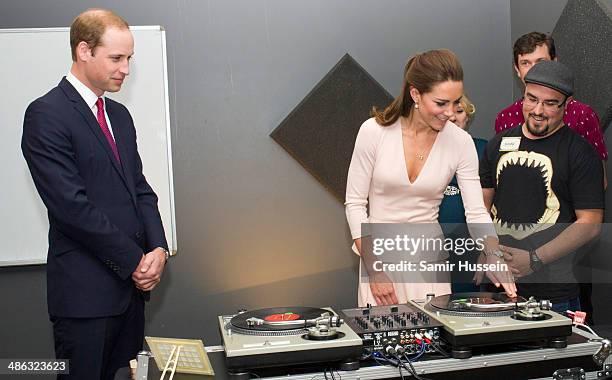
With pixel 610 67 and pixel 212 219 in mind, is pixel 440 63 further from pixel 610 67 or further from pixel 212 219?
pixel 212 219

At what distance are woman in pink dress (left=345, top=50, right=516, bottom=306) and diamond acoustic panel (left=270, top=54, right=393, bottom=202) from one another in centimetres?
143

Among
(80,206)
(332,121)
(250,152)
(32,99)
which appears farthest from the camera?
(332,121)

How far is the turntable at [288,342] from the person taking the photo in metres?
1.59

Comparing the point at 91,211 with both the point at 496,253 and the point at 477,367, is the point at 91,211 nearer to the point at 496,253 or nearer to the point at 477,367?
the point at 477,367

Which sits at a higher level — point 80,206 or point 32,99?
point 32,99

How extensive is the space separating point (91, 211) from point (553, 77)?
5.58ft

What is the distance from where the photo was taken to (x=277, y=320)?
1.78 meters

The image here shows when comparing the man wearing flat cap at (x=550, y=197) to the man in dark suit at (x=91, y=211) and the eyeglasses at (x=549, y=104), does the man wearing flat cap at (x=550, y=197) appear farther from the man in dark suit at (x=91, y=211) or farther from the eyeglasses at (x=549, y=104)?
the man in dark suit at (x=91, y=211)

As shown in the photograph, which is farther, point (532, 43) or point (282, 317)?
point (532, 43)

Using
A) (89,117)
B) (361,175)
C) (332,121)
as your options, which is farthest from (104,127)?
(332,121)

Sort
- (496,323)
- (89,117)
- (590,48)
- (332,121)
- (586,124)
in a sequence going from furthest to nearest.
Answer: (332,121), (590,48), (586,124), (89,117), (496,323)

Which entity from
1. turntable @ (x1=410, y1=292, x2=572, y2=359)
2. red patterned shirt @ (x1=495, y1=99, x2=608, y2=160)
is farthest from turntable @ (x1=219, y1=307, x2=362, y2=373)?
red patterned shirt @ (x1=495, y1=99, x2=608, y2=160)

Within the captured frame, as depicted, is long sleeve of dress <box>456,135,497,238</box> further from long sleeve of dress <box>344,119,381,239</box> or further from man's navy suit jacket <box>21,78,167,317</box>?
man's navy suit jacket <box>21,78,167,317</box>

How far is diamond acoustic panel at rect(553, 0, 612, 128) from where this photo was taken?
10.0ft
